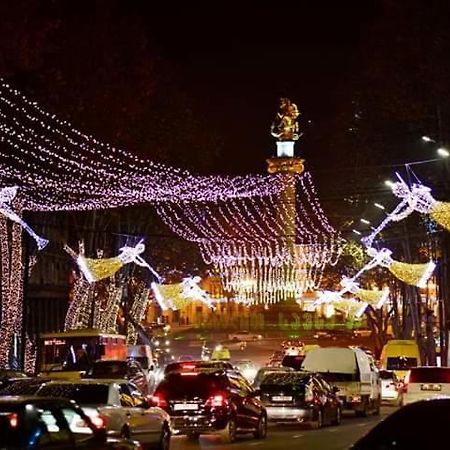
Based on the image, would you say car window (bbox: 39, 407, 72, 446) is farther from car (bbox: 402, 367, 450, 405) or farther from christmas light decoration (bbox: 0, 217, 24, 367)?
christmas light decoration (bbox: 0, 217, 24, 367)

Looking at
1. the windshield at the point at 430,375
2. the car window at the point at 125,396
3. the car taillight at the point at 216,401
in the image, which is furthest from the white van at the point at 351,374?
the car window at the point at 125,396

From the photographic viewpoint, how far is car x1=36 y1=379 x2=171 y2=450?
59.1 feet

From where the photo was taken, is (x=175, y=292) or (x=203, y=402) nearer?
(x=203, y=402)

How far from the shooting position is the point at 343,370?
33.7 metres

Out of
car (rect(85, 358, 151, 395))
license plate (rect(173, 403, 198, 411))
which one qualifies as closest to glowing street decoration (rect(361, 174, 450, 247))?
car (rect(85, 358, 151, 395))

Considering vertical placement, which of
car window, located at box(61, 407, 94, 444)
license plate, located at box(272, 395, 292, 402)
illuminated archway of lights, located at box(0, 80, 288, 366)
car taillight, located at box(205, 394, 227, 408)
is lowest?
license plate, located at box(272, 395, 292, 402)

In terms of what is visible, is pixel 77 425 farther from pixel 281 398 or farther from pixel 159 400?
pixel 281 398

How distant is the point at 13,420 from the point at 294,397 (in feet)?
56.3

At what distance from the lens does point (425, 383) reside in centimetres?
3045

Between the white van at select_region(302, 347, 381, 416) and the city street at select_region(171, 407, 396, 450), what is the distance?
366 centimetres

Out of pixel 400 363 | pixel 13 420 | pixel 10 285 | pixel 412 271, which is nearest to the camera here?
pixel 13 420

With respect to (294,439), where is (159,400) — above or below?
above

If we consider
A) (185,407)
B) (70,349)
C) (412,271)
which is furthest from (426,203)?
(185,407)

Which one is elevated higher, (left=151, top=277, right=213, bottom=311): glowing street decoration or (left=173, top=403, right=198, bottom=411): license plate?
(left=151, top=277, right=213, bottom=311): glowing street decoration
